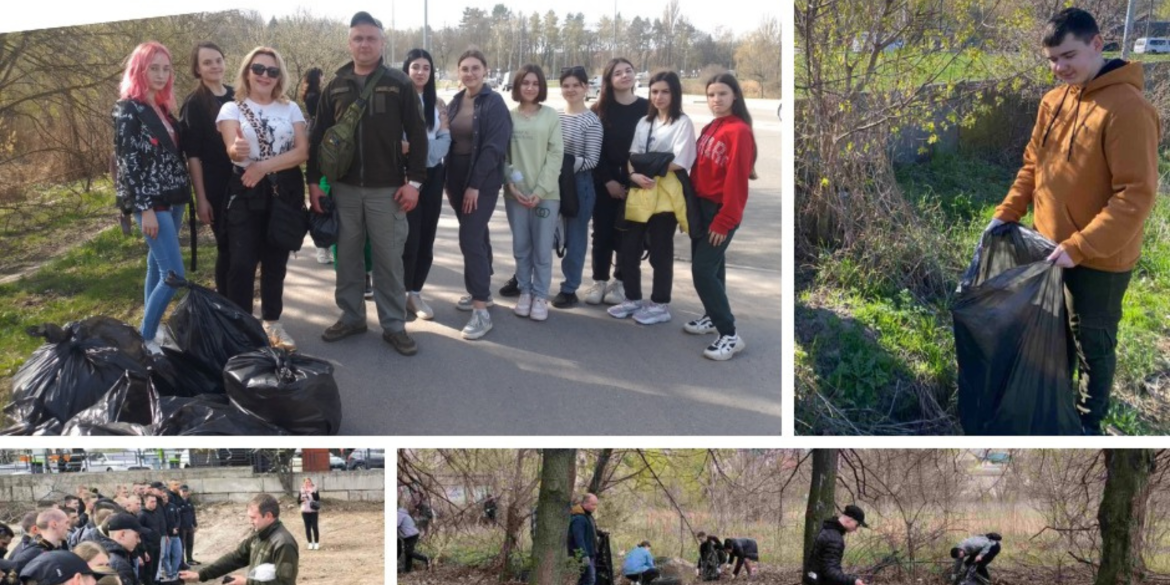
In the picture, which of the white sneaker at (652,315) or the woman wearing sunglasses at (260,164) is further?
the white sneaker at (652,315)

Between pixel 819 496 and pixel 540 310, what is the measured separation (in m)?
1.67

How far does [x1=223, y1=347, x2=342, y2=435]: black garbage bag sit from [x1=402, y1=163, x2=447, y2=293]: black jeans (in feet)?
2.78

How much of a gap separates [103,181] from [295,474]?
2.53 meters

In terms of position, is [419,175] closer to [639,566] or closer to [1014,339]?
[639,566]

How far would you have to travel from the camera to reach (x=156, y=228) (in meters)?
4.05

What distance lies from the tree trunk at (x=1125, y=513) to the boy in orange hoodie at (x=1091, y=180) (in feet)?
4.65

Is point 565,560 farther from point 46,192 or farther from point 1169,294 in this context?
point 46,192

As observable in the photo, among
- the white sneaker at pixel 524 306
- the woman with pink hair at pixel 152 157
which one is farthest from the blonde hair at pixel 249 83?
the white sneaker at pixel 524 306

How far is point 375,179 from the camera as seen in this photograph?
4133 millimetres

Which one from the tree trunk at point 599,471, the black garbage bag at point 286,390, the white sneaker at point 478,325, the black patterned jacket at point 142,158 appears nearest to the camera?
the black garbage bag at point 286,390

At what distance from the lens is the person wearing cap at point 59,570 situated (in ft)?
11.6

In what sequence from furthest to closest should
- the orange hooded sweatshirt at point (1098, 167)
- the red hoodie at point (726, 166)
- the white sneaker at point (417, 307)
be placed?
the white sneaker at point (417, 307) → the red hoodie at point (726, 166) → the orange hooded sweatshirt at point (1098, 167)

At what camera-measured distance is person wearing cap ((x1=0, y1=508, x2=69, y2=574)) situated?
3.93 m

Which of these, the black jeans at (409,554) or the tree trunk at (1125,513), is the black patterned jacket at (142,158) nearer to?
the black jeans at (409,554)
